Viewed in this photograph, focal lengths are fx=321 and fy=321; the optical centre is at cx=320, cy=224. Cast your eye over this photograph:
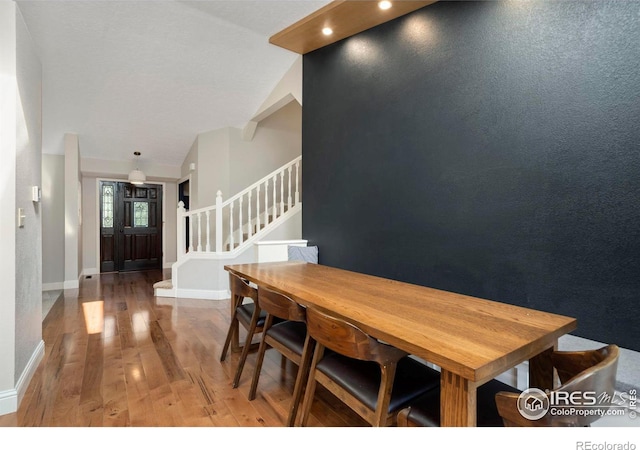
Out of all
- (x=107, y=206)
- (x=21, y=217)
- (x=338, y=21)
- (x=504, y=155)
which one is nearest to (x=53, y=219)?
(x=107, y=206)

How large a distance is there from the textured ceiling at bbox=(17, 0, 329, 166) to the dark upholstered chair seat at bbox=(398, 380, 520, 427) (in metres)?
3.34

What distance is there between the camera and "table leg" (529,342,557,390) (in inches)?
52.2

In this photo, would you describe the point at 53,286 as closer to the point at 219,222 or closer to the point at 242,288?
the point at 219,222

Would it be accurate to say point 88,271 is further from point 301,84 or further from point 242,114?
point 301,84

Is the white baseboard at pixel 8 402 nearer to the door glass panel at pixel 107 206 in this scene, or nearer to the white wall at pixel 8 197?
the white wall at pixel 8 197

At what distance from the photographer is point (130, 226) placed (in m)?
6.89

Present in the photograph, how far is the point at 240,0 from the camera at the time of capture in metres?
3.17

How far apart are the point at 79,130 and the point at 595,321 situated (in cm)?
668

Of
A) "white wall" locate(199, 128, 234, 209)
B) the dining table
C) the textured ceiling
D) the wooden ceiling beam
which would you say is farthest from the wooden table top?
"white wall" locate(199, 128, 234, 209)

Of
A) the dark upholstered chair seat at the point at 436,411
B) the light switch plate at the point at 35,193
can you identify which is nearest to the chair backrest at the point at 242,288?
the dark upholstered chair seat at the point at 436,411

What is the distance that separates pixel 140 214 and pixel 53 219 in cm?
179

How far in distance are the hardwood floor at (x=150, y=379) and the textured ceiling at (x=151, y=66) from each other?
2931mm

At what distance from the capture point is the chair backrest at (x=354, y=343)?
1228 mm
